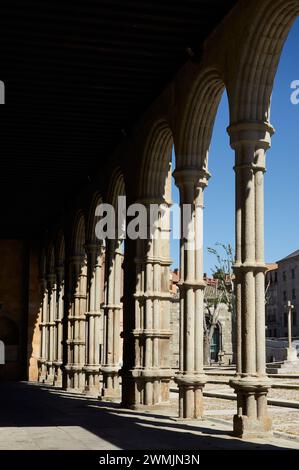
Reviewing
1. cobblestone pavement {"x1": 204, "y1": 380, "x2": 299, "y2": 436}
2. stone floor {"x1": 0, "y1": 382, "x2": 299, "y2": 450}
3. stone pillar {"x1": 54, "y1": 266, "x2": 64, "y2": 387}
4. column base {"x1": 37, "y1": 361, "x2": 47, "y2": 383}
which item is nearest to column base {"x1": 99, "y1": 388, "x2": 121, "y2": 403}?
cobblestone pavement {"x1": 204, "y1": 380, "x2": 299, "y2": 436}

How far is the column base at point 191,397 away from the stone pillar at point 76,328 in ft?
35.1

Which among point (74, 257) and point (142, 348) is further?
point (74, 257)

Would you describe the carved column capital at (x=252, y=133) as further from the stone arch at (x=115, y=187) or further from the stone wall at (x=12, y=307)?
the stone wall at (x=12, y=307)

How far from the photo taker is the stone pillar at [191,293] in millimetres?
12023

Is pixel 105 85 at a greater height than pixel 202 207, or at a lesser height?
greater

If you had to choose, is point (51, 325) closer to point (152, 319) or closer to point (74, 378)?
point (74, 378)

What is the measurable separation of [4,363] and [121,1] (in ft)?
75.5

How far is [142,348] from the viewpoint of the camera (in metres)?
15.0

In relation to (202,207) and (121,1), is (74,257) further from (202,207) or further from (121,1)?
(121,1)

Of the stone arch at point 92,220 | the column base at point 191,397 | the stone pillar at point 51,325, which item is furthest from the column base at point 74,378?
the column base at point 191,397

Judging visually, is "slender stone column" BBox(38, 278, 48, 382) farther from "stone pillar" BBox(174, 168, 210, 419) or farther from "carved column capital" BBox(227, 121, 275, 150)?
"carved column capital" BBox(227, 121, 275, 150)

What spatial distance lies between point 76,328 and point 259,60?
14354 mm

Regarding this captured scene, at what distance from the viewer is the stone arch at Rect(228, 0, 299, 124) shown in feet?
31.8
